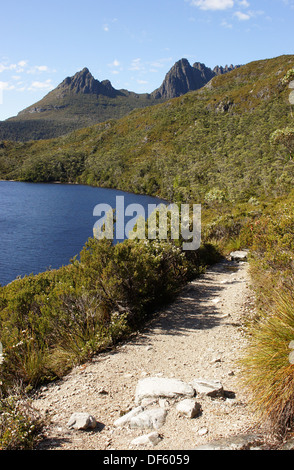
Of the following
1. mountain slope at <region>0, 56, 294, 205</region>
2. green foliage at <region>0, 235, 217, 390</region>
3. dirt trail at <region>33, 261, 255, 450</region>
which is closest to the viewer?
dirt trail at <region>33, 261, 255, 450</region>

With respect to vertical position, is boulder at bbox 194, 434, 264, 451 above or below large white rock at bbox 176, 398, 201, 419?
above

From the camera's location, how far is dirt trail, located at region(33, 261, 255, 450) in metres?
3.78

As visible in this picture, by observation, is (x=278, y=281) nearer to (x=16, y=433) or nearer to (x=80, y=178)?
(x=16, y=433)

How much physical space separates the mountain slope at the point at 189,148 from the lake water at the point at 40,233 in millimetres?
23007

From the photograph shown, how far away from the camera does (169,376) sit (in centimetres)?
525

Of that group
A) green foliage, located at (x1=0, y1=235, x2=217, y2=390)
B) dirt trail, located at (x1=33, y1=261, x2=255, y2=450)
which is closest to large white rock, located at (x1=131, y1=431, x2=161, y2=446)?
dirt trail, located at (x1=33, y1=261, x2=255, y2=450)

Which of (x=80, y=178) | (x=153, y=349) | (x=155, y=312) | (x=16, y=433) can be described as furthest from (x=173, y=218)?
(x=80, y=178)

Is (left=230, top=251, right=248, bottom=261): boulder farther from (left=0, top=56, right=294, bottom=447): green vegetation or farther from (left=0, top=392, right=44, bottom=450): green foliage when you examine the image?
(left=0, top=392, right=44, bottom=450): green foliage

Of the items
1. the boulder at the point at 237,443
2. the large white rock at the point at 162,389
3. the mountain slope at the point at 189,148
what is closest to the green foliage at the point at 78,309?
the large white rock at the point at 162,389

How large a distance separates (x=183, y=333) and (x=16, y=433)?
13.7ft

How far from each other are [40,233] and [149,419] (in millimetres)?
42642

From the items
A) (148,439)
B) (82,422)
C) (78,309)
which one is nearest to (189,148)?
(78,309)

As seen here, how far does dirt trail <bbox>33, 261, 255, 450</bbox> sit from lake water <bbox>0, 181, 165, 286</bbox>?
14.6 meters
